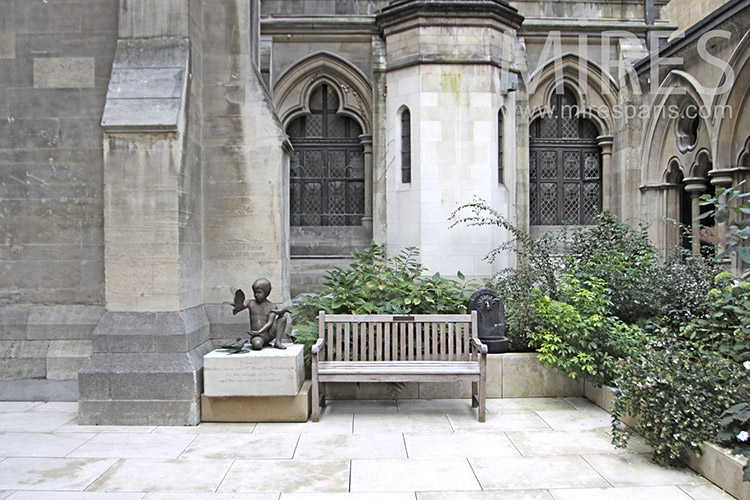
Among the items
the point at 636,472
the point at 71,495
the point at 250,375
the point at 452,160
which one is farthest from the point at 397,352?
the point at 452,160

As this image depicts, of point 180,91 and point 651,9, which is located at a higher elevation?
point 651,9

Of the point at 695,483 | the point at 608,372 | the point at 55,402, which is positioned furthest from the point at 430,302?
the point at 55,402

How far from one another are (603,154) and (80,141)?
34.9 feet

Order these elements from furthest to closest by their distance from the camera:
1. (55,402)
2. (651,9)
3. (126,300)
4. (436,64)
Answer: (651,9)
(436,64)
(55,402)
(126,300)

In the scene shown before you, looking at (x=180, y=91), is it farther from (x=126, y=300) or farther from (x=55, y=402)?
(x=55, y=402)

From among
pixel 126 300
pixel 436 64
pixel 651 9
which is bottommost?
pixel 126 300

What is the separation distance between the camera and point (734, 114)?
9711 mm

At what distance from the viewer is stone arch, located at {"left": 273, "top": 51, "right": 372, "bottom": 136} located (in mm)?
11883

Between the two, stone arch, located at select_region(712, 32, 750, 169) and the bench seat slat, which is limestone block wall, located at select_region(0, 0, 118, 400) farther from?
stone arch, located at select_region(712, 32, 750, 169)

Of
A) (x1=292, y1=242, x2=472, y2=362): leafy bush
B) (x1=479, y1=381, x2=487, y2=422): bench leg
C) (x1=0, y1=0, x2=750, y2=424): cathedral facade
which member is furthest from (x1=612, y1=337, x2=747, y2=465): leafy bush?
(x1=292, y1=242, x2=472, y2=362): leafy bush

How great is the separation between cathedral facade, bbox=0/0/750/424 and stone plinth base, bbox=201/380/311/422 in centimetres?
17

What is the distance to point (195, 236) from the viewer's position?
6.05 meters

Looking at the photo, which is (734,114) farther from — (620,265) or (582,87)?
(620,265)

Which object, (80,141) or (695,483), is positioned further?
(80,141)
